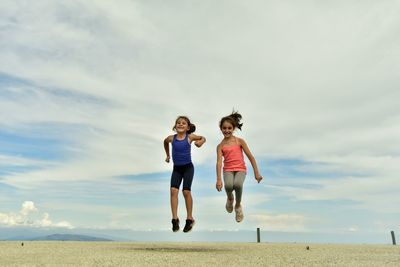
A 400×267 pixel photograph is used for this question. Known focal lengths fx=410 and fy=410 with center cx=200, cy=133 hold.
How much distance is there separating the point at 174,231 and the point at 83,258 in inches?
114

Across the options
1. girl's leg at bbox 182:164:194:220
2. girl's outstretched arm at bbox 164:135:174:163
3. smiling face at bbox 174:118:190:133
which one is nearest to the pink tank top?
girl's leg at bbox 182:164:194:220

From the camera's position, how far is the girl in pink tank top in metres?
9.89

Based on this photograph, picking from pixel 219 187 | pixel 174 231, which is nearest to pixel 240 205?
pixel 219 187

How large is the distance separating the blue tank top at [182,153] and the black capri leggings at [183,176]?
105 mm

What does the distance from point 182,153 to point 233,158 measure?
51.3 inches

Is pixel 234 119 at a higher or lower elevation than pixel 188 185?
higher

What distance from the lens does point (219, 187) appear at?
952 centimetres

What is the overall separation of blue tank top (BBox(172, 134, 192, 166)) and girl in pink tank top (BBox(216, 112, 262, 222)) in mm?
783

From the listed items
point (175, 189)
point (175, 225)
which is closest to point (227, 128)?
point (175, 189)

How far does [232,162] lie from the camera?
1004 centimetres

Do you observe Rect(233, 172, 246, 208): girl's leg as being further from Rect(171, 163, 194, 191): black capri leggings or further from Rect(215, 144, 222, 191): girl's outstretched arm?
Rect(171, 163, 194, 191): black capri leggings

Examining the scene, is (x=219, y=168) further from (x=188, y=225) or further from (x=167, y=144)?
(x=167, y=144)

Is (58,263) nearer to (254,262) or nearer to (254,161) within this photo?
(254,262)

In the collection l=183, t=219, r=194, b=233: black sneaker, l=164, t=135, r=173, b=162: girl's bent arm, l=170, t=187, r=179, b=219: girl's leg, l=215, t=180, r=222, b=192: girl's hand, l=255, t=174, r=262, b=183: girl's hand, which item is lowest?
l=183, t=219, r=194, b=233: black sneaker
